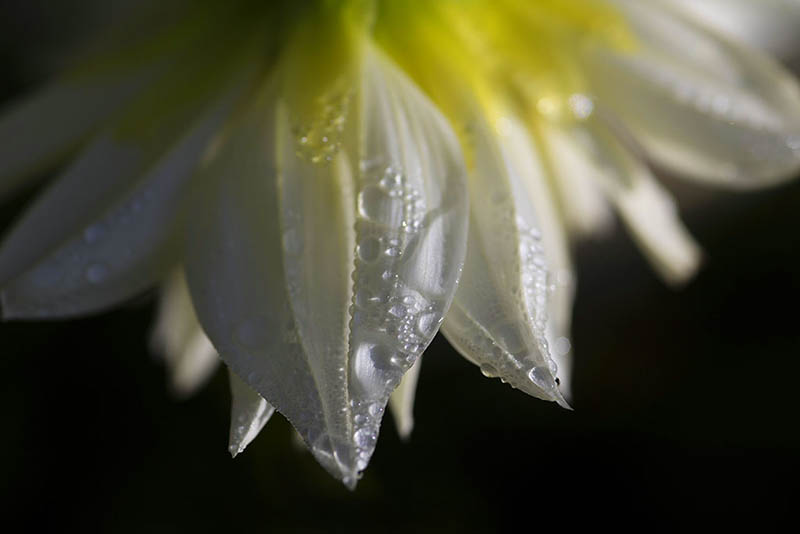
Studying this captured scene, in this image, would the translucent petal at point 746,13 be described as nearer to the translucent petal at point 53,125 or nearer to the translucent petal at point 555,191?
the translucent petal at point 555,191

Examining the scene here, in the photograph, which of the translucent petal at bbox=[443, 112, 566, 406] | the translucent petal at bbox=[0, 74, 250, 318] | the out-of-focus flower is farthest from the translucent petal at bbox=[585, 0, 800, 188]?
the translucent petal at bbox=[0, 74, 250, 318]

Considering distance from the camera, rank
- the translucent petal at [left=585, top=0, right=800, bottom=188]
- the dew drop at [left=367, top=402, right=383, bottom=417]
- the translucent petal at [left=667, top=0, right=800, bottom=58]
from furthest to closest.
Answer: the translucent petal at [left=667, top=0, right=800, bottom=58] < the translucent petal at [left=585, top=0, right=800, bottom=188] < the dew drop at [left=367, top=402, right=383, bottom=417]

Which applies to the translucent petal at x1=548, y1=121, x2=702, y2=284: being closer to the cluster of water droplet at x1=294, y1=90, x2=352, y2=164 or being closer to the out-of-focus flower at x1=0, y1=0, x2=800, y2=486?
the out-of-focus flower at x1=0, y1=0, x2=800, y2=486

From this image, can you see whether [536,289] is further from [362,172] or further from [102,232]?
[102,232]

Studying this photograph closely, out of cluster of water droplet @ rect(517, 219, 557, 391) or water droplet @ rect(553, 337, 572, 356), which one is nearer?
cluster of water droplet @ rect(517, 219, 557, 391)

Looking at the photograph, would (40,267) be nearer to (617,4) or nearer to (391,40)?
(391,40)

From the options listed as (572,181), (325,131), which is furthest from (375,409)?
(572,181)

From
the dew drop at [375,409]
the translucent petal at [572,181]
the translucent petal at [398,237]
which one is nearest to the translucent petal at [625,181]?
the translucent petal at [572,181]
